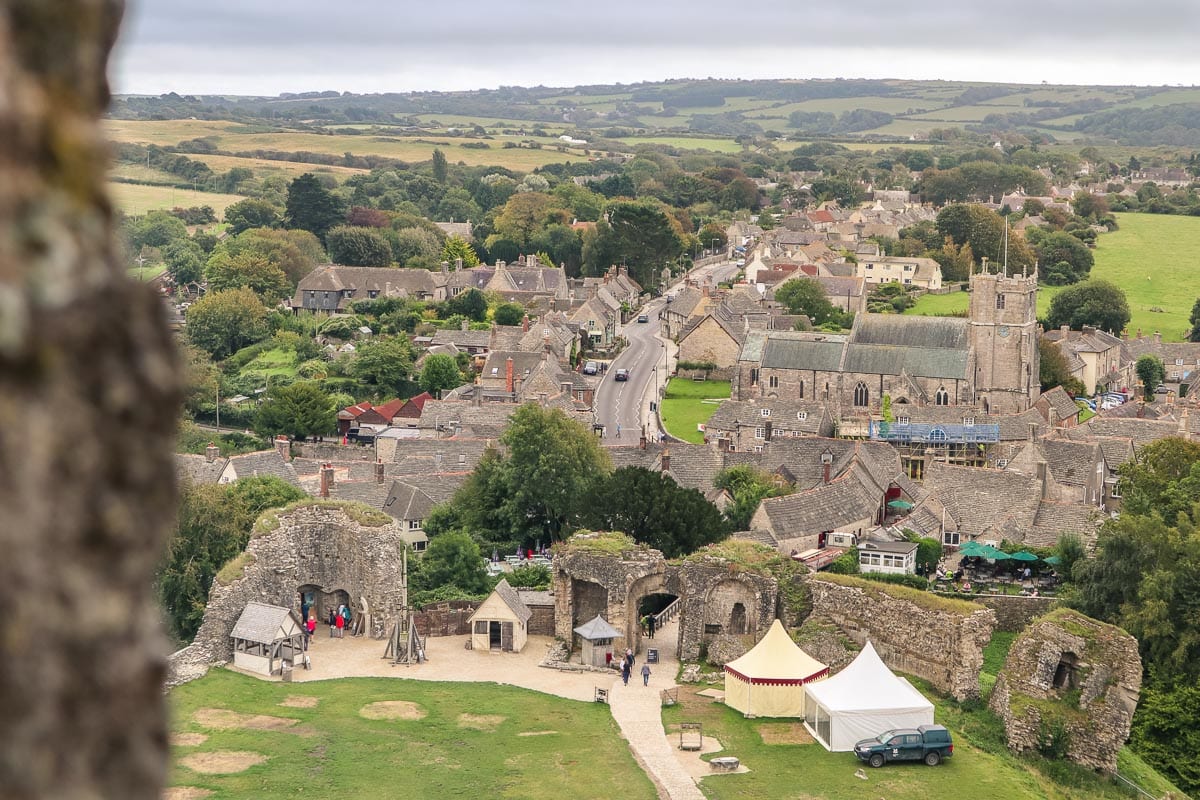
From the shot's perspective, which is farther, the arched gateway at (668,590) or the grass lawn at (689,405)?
the grass lawn at (689,405)

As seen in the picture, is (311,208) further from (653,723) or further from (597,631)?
(653,723)

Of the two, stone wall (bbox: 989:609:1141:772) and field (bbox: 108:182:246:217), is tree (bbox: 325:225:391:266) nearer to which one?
field (bbox: 108:182:246:217)

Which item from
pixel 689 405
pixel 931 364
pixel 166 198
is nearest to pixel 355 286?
pixel 689 405

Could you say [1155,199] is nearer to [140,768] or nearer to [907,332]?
[907,332]

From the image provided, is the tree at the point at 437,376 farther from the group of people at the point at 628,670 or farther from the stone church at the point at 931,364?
the group of people at the point at 628,670

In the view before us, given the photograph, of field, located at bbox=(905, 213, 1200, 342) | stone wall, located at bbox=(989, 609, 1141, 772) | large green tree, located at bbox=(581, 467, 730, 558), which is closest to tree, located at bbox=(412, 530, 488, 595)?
large green tree, located at bbox=(581, 467, 730, 558)

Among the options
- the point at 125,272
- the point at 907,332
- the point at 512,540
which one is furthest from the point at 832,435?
the point at 125,272

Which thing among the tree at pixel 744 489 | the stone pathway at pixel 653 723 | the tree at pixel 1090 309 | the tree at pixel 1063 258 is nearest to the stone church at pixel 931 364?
the tree at pixel 744 489

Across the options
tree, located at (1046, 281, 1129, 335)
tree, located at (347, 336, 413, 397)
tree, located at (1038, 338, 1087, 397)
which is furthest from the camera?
tree, located at (1046, 281, 1129, 335)
